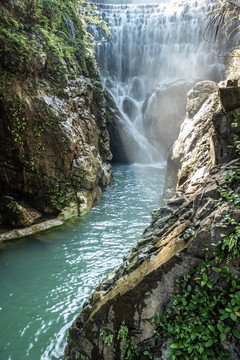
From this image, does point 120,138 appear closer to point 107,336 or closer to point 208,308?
point 107,336

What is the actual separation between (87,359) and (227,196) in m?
3.36

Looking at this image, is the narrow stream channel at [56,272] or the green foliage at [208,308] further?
the narrow stream channel at [56,272]

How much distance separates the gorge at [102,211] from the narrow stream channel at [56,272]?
3cm

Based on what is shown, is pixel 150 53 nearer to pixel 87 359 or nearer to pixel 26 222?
pixel 26 222

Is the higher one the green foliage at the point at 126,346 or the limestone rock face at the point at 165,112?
the limestone rock face at the point at 165,112

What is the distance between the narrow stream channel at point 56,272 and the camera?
14.8 ft

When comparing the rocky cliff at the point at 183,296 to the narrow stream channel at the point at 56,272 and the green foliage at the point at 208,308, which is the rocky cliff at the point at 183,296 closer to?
the green foliage at the point at 208,308

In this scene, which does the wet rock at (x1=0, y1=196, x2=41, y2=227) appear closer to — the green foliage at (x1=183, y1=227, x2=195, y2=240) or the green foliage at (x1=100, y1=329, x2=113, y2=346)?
the green foliage at (x1=100, y1=329, x2=113, y2=346)

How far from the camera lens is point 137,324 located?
10.4ft

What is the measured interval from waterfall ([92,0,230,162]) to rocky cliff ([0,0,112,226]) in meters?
12.9

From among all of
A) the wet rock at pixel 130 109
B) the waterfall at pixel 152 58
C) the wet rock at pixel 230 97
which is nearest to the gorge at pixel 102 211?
A: the wet rock at pixel 230 97

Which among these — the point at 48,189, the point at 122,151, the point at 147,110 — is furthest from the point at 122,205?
the point at 147,110

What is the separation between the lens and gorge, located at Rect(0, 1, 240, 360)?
127 inches

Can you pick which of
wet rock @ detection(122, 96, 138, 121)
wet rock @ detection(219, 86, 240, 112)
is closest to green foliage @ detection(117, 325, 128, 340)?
wet rock @ detection(219, 86, 240, 112)
